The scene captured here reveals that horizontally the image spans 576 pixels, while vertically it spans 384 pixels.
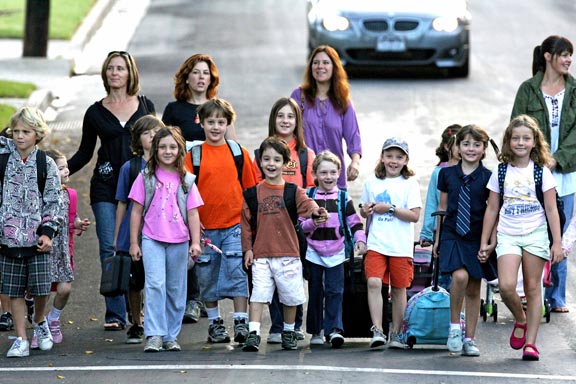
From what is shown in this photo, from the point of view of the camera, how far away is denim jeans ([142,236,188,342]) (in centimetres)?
1069

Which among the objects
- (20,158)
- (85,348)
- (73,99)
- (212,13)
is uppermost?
(212,13)

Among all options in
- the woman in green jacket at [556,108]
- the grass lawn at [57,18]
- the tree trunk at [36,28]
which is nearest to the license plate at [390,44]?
the tree trunk at [36,28]

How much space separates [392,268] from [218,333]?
4.65 ft

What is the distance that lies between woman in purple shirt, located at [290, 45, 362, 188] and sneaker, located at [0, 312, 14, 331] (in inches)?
112

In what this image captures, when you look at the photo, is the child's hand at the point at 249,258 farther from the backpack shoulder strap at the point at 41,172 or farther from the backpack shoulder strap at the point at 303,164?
the backpack shoulder strap at the point at 41,172

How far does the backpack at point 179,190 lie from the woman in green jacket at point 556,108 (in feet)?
9.85

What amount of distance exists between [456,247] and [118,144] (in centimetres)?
293

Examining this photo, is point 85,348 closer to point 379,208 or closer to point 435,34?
point 379,208

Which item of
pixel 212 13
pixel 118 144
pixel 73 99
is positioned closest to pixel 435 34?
pixel 73 99

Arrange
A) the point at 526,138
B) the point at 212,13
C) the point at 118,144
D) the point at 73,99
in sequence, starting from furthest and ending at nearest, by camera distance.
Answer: the point at 212,13, the point at 73,99, the point at 118,144, the point at 526,138

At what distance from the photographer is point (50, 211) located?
1081cm

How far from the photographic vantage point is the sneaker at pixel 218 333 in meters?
11.0

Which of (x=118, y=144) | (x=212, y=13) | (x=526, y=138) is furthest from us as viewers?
(x=212, y=13)

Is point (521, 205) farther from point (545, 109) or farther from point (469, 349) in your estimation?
point (545, 109)
